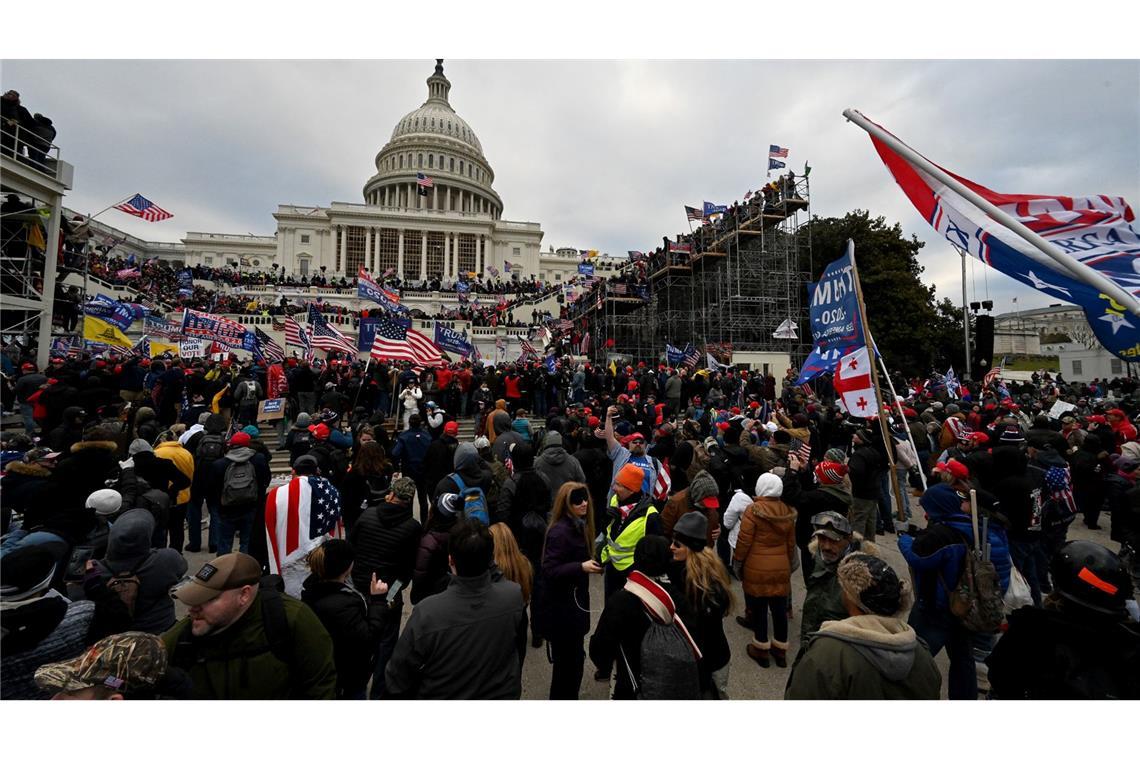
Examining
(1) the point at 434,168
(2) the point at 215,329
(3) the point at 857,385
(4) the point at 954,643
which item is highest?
(1) the point at 434,168

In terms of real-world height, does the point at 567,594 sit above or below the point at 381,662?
above

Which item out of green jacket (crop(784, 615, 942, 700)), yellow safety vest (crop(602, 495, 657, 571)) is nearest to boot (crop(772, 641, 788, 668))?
yellow safety vest (crop(602, 495, 657, 571))

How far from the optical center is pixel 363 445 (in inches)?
211

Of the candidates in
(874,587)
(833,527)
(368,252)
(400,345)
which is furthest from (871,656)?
(368,252)

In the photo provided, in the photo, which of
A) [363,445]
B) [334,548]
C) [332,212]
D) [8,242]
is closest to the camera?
[334,548]

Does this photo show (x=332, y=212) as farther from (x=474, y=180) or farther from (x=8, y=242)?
(x=8, y=242)

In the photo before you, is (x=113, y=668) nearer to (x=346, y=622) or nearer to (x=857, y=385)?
(x=346, y=622)

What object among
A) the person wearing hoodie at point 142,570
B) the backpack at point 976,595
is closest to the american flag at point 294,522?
the person wearing hoodie at point 142,570

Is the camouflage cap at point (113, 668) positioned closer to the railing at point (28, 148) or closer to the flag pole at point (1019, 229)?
the flag pole at point (1019, 229)

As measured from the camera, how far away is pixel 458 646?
2.35 meters

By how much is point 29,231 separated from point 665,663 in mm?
17078

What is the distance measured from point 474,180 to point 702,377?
6961 centimetres

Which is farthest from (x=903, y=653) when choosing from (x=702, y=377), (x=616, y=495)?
(x=702, y=377)

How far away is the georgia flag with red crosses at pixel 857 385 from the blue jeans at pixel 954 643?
Answer: 2.81 m
